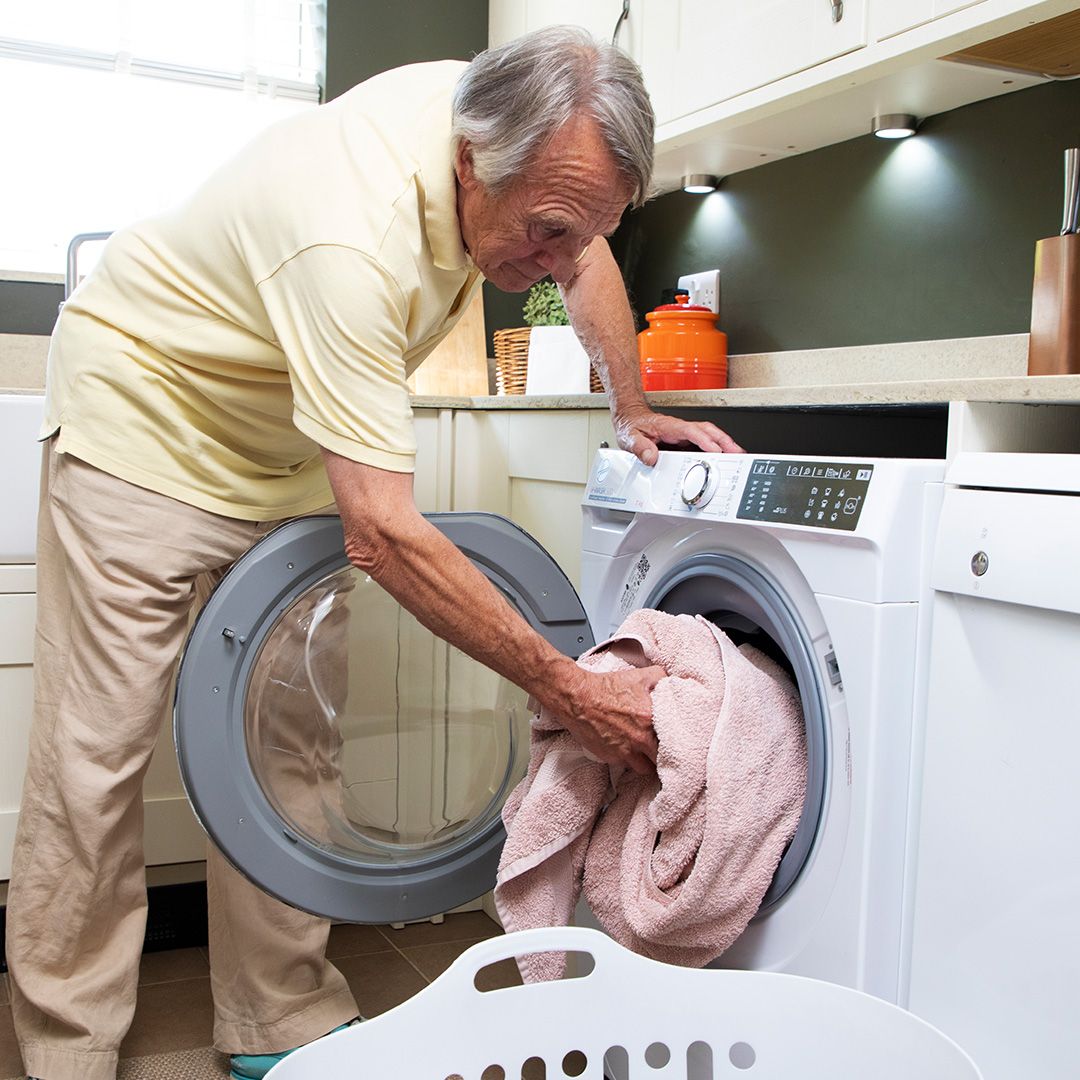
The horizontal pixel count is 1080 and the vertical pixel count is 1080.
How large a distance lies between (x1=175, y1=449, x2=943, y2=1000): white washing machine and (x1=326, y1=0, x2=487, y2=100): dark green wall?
183cm

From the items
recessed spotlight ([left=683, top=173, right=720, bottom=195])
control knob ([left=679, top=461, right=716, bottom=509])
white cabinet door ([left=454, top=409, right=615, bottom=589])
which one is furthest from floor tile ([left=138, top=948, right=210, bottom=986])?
recessed spotlight ([left=683, top=173, right=720, bottom=195])

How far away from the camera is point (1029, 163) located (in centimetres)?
183

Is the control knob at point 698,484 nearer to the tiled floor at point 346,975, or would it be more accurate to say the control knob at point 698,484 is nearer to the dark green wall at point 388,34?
the tiled floor at point 346,975

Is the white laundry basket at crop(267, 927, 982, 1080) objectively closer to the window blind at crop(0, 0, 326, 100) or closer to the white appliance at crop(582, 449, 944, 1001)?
the white appliance at crop(582, 449, 944, 1001)

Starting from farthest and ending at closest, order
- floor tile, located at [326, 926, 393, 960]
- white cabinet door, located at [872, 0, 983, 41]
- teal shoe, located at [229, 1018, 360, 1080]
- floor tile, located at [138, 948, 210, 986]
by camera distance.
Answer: floor tile, located at [326, 926, 393, 960]
floor tile, located at [138, 948, 210, 986]
teal shoe, located at [229, 1018, 360, 1080]
white cabinet door, located at [872, 0, 983, 41]

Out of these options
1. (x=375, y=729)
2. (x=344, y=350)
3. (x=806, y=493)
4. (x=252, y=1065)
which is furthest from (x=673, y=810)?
(x=252, y=1065)

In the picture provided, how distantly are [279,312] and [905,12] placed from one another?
0.99m

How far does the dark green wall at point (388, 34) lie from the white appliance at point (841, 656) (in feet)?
6.83

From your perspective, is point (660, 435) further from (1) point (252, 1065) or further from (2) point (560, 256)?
(1) point (252, 1065)

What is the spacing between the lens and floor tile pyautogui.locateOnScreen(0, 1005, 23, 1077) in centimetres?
173

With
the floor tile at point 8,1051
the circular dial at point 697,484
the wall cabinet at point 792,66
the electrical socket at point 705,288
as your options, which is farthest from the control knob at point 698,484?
the floor tile at point 8,1051

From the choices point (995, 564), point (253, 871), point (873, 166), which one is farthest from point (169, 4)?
point (995, 564)

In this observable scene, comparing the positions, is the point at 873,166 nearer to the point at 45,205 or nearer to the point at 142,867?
the point at 142,867

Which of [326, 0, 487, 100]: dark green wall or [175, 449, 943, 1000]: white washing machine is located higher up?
[326, 0, 487, 100]: dark green wall
